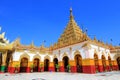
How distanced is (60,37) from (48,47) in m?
5.76

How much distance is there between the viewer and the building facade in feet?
57.9

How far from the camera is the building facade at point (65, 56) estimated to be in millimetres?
17656

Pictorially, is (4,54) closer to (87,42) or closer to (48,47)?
(48,47)

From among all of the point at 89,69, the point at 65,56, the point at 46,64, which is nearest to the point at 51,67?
the point at 46,64

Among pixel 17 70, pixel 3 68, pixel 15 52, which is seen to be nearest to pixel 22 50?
pixel 15 52

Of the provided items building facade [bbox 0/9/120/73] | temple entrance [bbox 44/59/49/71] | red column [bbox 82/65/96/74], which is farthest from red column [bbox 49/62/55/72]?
red column [bbox 82/65/96/74]

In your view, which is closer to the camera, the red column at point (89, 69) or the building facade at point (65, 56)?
the red column at point (89, 69)

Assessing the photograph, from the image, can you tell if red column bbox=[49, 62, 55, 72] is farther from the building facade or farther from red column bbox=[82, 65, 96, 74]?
red column bbox=[82, 65, 96, 74]

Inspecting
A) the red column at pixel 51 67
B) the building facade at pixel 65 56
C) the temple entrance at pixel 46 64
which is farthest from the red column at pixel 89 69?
the temple entrance at pixel 46 64

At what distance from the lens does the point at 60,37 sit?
1152 inches

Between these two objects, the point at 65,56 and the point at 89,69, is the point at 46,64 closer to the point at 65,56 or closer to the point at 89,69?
the point at 65,56

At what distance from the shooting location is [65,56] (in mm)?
21703

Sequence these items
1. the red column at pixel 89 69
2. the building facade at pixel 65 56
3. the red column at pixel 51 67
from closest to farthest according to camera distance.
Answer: the red column at pixel 89 69, the building facade at pixel 65 56, the red column at pixel 51 67

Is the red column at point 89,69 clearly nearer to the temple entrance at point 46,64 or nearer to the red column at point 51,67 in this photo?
the red column at point 51,67
